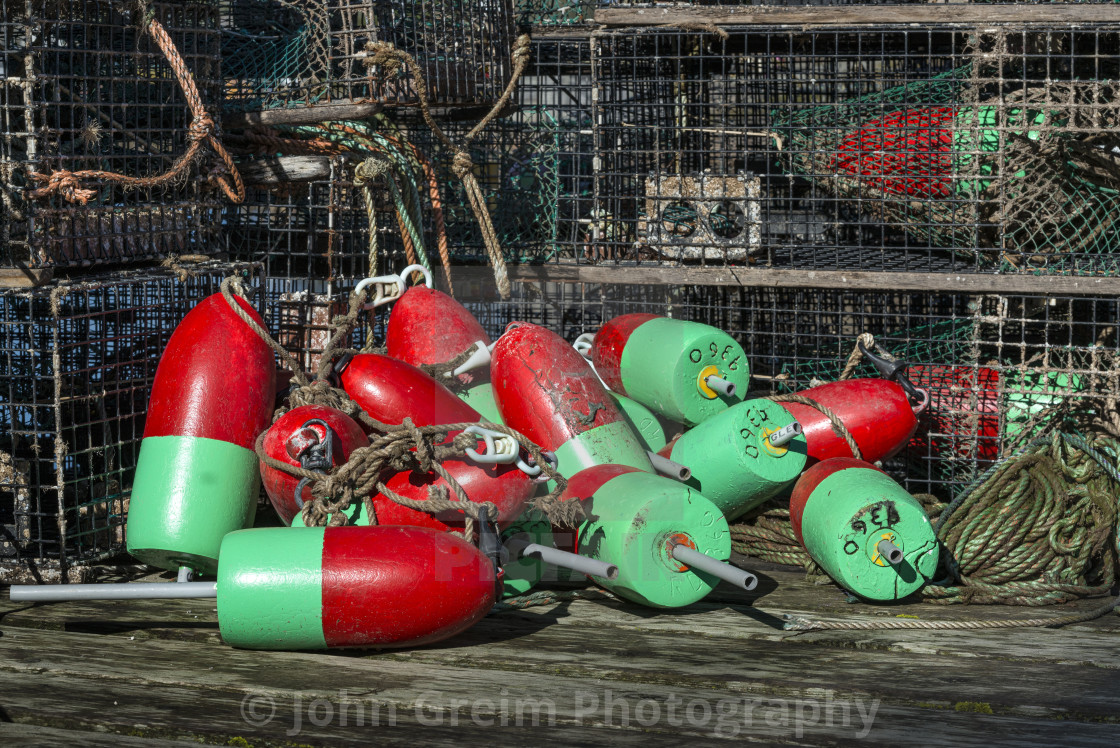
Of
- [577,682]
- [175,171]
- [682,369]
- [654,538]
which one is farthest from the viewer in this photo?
[682,369]

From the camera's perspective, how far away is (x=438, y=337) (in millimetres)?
3557

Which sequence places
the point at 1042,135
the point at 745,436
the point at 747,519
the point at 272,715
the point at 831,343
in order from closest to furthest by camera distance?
the point at 272,715, the point at 745,436, the point at 747,519, the point at 1042,135, the point at 831,343

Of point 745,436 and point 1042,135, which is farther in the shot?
point 1042,135

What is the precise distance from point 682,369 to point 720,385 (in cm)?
12

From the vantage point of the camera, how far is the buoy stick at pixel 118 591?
2.56 m

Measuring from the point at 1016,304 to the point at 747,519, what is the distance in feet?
4.71

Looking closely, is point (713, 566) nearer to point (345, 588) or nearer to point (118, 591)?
point (345, 588)

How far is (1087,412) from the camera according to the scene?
3676 mm

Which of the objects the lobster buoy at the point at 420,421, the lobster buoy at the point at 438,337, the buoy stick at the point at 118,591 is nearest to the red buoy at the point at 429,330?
the lobster buoy at the point at 438,337

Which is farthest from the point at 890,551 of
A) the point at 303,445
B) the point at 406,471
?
the point at 303,445

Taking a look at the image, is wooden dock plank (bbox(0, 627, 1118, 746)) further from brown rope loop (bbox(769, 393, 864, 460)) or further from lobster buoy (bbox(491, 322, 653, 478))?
brown rope loop (bbox(769, 393, 864, 460))

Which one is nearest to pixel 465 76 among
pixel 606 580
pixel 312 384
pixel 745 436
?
pixel 312 384

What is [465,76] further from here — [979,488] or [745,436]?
[979,488]

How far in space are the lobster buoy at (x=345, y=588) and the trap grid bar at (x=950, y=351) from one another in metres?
1.78
